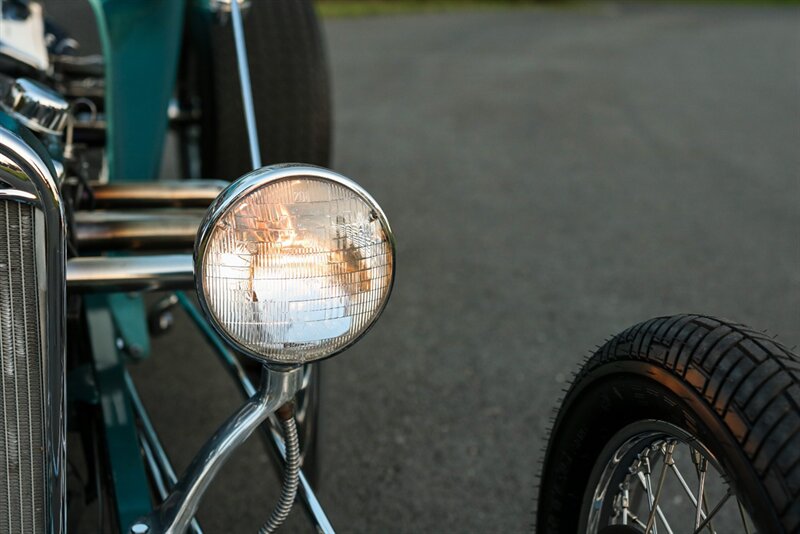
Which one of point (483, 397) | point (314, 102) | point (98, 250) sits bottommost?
point (483, 397)

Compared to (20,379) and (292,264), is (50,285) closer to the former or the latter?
(20,379)

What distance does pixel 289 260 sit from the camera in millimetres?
1076

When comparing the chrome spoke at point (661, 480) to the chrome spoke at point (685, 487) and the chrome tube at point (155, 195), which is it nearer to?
the chrome spoke at point (685, 487)

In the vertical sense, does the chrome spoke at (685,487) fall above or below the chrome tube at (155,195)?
below

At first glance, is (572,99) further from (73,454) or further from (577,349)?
(73,454)

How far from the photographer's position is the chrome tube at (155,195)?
172 cm

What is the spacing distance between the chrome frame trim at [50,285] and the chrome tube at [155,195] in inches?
24.5

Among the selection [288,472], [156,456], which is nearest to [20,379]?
[288,472]

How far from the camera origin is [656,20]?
9914mm

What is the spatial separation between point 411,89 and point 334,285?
14.8ft

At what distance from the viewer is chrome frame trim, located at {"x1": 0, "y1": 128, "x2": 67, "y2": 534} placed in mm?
1022

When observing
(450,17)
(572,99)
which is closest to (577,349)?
(572,99)

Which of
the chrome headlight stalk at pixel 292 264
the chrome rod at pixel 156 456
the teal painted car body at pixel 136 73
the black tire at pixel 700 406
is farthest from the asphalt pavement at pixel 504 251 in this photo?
the chrome headlight stalk at pixel 292 264

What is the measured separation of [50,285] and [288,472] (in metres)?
0.37
